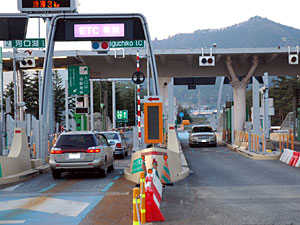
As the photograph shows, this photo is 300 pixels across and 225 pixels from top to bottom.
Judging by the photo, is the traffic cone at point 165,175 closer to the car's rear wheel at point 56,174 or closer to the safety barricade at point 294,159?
the car's rear wheel at point 56,174

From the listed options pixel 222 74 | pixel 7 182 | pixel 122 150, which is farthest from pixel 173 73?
pixel 7 182

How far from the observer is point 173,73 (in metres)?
36.6

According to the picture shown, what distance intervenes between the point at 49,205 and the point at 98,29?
8534 mm

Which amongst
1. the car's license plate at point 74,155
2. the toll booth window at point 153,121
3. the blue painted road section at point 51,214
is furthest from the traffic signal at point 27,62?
the blue painted road section at point 51,214

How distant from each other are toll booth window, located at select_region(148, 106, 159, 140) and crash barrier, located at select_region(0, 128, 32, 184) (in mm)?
4498

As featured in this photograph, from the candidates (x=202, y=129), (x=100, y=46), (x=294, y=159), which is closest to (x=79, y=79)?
(x=202, y=129)

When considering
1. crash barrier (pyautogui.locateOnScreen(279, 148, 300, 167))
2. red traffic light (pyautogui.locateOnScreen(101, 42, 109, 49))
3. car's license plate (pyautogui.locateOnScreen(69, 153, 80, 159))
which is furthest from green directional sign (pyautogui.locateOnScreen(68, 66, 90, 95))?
car's license plate (pyautogui.locateOnScreen(69, 153, 80, 159))

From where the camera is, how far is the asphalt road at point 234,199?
8406mm

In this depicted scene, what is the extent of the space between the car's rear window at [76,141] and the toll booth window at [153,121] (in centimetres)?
190

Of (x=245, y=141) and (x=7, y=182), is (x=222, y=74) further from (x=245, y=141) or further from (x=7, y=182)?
(x=7, y=182)

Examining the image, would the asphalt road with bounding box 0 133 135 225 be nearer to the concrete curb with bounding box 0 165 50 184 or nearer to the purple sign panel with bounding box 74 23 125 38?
the concrete curb with bounding box 0 165 50 184

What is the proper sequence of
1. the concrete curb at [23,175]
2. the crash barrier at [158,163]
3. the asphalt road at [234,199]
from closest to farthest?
the asphalt road at [234,199] → the crash barrier at [158,163] → the concrete curb at [23,175]

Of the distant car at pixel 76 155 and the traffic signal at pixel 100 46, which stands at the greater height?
the traffic signal at pixel 100 46

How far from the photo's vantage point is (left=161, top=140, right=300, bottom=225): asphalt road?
8.41 metres
